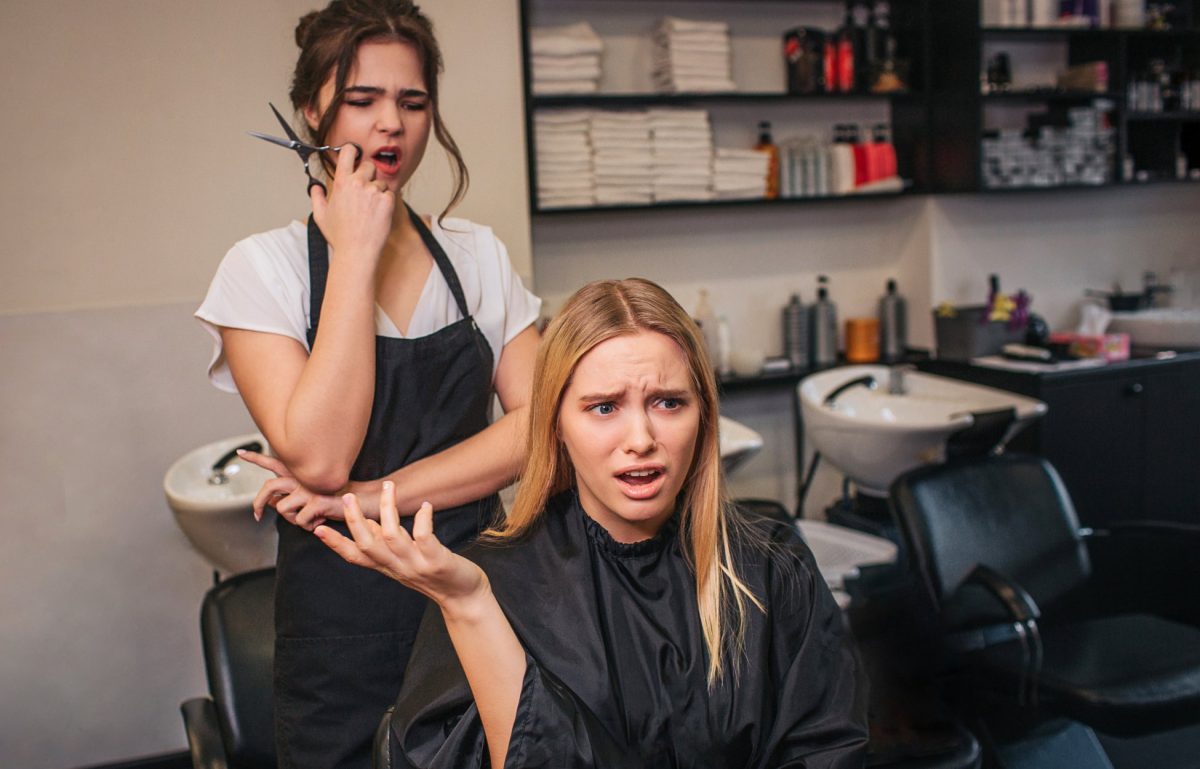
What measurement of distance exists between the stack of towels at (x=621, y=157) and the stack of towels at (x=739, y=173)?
262 millimetres

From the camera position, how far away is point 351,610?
1.42 m

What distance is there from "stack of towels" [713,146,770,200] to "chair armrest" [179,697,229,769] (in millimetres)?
2448

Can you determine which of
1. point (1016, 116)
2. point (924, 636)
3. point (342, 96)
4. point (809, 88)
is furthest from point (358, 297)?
point (1016, 116)

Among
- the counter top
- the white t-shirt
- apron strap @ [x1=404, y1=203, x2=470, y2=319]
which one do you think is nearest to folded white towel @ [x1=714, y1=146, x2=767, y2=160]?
the counter top

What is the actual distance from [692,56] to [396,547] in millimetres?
2862

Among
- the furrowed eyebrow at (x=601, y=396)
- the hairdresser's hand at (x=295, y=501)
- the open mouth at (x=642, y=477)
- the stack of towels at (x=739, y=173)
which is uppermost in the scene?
the stack of towels at (x=739, y=173)

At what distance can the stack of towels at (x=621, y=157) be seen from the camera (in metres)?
3.40

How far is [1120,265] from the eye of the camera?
4.38m

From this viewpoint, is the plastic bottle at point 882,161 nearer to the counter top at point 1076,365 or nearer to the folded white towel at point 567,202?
the counter top at point 1076,365

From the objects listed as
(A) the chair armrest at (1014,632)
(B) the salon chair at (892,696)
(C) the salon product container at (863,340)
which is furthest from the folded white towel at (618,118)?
(A) the chair armrest at (1014,632)

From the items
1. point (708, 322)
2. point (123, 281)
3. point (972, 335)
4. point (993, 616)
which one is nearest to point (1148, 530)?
point (993, 616)

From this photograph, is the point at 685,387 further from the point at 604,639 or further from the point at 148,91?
the point at 148,91

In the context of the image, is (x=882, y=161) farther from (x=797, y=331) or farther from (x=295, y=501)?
(x=295, y=501)

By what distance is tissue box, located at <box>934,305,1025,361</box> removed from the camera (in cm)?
372
